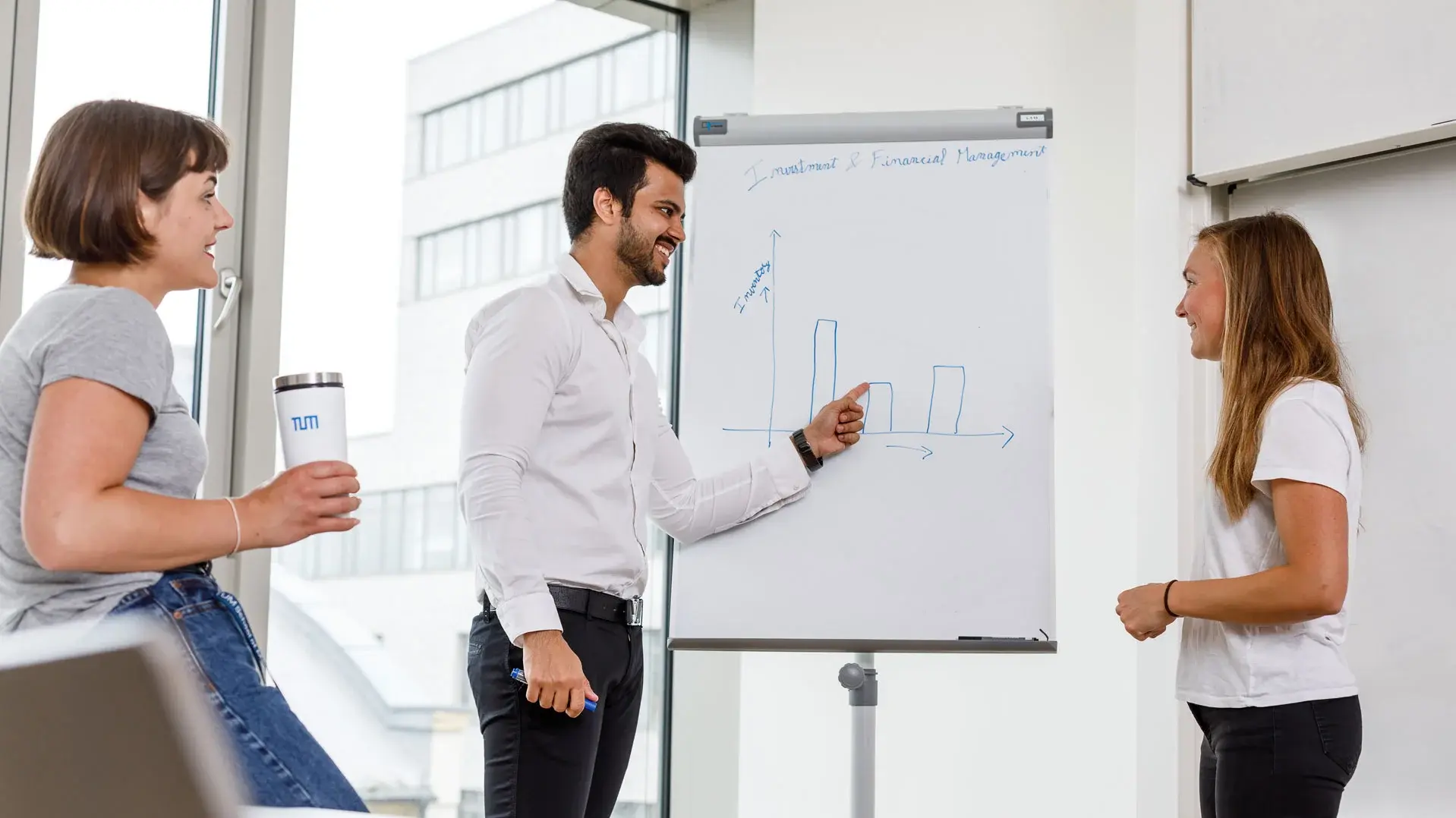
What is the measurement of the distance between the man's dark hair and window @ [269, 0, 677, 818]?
3.46 ft

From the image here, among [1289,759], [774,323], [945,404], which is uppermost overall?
[774,323]

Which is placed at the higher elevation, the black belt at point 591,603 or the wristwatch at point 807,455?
the wristwatch at point 807,455

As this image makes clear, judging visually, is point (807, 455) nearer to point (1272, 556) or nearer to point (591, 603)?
point (591, 603)

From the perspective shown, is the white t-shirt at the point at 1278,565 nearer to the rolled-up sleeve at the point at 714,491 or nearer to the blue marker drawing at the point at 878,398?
the blue marker drawing at the point at 878,398

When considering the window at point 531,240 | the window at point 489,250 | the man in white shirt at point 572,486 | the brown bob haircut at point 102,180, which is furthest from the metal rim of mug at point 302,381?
the window at point 531,240

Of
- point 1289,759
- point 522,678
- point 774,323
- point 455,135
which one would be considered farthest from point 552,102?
point 1289,759

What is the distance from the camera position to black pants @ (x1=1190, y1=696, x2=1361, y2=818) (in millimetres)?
1581

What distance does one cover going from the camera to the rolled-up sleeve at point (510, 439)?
1.60m

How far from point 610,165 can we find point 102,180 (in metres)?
0.86

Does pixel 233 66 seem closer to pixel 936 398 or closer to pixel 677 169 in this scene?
pixel 677 169

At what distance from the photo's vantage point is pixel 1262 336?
176 centimetres

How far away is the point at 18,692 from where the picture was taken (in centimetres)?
63

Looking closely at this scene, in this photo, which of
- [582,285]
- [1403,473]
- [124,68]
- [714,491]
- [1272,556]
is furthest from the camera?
[124,68]

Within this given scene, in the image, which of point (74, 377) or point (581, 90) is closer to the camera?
point (74, 377)
